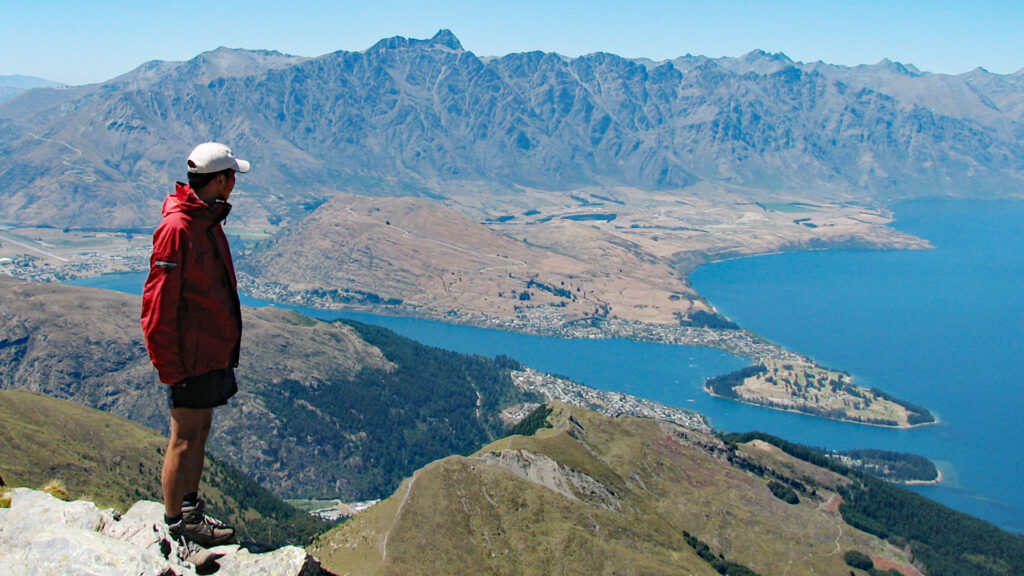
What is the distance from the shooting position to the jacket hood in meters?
11.0

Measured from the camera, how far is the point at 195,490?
12.3 m

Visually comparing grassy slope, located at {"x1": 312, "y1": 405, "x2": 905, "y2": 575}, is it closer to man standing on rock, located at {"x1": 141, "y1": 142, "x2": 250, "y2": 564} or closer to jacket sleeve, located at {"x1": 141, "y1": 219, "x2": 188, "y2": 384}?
man standing on rock, located at {"x1": 141, "y1": 142, "x2": 250, "y2": 564}

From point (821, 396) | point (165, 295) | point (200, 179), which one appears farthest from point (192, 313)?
point (821, 396)

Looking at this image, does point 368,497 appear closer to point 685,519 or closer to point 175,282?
point 685,519

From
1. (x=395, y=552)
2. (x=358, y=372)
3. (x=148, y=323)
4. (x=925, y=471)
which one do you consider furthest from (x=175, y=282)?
(x=358, y=372)

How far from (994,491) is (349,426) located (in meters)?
129

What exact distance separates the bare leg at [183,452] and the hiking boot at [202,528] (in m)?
0.26

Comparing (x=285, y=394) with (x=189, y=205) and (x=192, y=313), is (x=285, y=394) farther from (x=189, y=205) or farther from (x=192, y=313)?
(x=189, y=205)

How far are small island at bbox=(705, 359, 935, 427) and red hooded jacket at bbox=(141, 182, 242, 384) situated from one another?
7207 inches

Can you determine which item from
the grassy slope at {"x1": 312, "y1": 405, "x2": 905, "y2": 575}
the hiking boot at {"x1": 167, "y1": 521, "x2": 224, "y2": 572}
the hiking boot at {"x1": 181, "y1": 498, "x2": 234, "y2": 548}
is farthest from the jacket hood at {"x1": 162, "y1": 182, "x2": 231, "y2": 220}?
the grassy slope at {"x1": 312, "y1": 405, "x2": 905, "y2": 575}

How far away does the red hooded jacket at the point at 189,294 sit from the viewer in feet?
35.1

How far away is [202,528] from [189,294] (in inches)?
163

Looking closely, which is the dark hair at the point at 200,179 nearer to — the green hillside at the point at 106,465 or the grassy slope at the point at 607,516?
the grassy slope at the point at 607,516

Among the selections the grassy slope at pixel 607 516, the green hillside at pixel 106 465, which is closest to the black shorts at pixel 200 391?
the grassy slope at pixel 607 516
